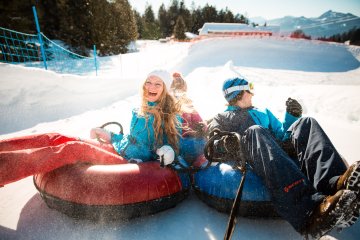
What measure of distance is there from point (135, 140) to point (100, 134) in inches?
18.1

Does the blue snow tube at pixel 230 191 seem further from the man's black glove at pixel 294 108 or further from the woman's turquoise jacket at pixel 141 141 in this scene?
the man's black glove at pixel 294 108

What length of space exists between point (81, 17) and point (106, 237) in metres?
18.0

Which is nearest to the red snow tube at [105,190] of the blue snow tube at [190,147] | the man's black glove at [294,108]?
the blue snow tube at [190,147]

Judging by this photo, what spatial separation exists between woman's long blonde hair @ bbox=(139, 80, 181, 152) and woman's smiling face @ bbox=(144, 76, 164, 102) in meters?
0.04

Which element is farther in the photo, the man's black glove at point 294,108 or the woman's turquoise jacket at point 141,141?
the man's black glove at point 294,108

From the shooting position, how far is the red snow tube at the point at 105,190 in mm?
1786

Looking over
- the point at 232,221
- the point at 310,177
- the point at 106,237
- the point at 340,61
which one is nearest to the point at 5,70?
the point at 106,237

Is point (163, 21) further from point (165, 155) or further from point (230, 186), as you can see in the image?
point (230, 186)

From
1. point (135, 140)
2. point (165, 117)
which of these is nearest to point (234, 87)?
point (165, 117)

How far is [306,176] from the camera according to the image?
1.79m

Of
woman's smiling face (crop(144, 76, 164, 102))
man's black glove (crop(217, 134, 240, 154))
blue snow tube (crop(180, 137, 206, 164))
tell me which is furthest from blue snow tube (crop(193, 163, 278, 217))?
woman's smiling face (crop(144, 76, 164, 102))

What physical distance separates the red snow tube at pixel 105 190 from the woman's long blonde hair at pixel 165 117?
0.38 metres

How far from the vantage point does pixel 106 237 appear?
181 centimetres

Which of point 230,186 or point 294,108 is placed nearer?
point 230,186
